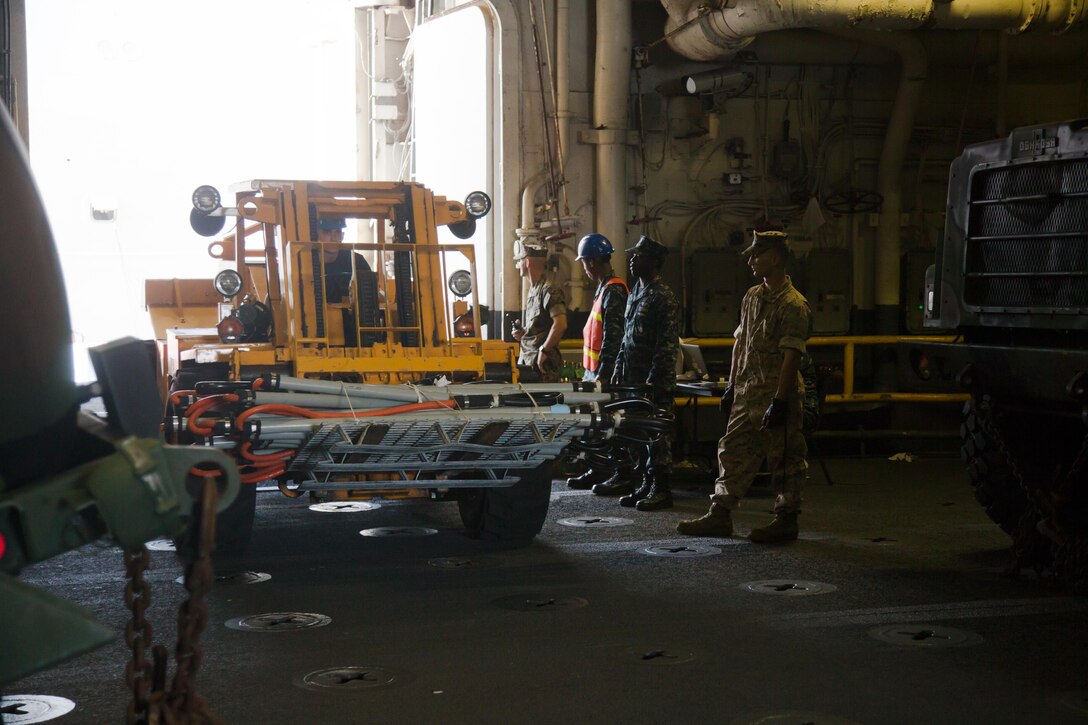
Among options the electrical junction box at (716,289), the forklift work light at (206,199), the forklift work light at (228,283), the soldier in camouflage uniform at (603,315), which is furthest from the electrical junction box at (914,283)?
the forklift work light at (206,199)

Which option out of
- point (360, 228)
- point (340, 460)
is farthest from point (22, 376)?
point (360, 228)

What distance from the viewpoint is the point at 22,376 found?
7.21ft

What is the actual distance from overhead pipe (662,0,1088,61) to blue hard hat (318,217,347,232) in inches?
184

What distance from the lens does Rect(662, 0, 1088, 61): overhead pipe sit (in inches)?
412

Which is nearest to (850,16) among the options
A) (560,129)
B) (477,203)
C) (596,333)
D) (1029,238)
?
(560,129)

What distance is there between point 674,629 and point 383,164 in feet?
45.5

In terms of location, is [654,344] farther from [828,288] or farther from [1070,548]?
[828,288]

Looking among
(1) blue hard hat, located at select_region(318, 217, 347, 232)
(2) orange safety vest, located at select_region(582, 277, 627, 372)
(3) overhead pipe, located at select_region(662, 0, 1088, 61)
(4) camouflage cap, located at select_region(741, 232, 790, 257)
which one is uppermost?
(3) overhead pipe, located at select_region(662, 0, 1088, 61)

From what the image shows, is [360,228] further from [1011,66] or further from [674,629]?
[674,629]

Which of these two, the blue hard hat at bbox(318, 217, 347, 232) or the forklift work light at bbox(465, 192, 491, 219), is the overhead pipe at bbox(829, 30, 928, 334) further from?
the blue hard hat at bbox(318, 217, 347, 232)

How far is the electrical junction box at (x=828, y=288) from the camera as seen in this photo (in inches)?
511

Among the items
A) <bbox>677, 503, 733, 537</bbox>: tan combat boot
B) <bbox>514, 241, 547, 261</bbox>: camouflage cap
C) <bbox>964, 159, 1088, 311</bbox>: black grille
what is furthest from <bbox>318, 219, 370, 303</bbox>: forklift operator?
<bbox>964, 159, 1088, 311</bbox>: black grille

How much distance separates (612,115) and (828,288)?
3208 mm

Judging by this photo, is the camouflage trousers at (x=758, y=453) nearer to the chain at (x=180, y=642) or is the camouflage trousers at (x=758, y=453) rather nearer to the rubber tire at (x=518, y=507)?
the rubber tire at (x=518, y=507)
